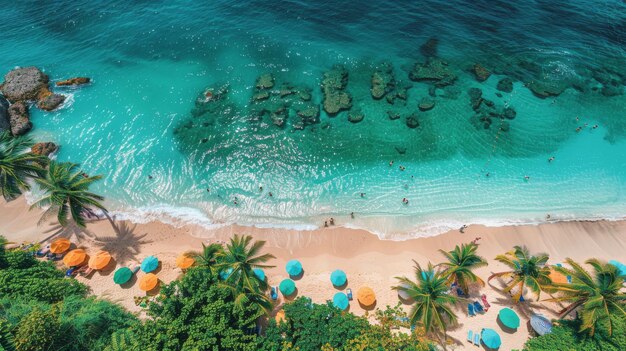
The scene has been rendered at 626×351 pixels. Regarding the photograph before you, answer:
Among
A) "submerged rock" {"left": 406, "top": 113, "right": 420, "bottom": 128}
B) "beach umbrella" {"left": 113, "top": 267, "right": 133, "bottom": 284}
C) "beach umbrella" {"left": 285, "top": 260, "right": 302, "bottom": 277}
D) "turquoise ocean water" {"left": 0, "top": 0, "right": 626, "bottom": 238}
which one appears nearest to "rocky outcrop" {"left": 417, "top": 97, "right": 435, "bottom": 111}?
"turquoise ocean water" {"left": 0, "top": 0, "right": 626, "bottom": 238}

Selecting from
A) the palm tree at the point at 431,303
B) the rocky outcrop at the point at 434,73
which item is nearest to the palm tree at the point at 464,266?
the palm tree at the point at 431,303

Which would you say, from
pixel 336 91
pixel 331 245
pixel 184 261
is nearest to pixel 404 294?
pixel 331 245

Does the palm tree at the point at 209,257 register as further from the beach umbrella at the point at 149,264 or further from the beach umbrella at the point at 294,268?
the beach umbrella at the point at 149,264

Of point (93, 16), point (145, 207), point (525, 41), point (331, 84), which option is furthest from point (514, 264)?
point (93, 16)

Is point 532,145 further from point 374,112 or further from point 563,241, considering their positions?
point 374,112

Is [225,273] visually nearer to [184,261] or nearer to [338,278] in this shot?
[184,261]

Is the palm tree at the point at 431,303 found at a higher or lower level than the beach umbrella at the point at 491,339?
higher
